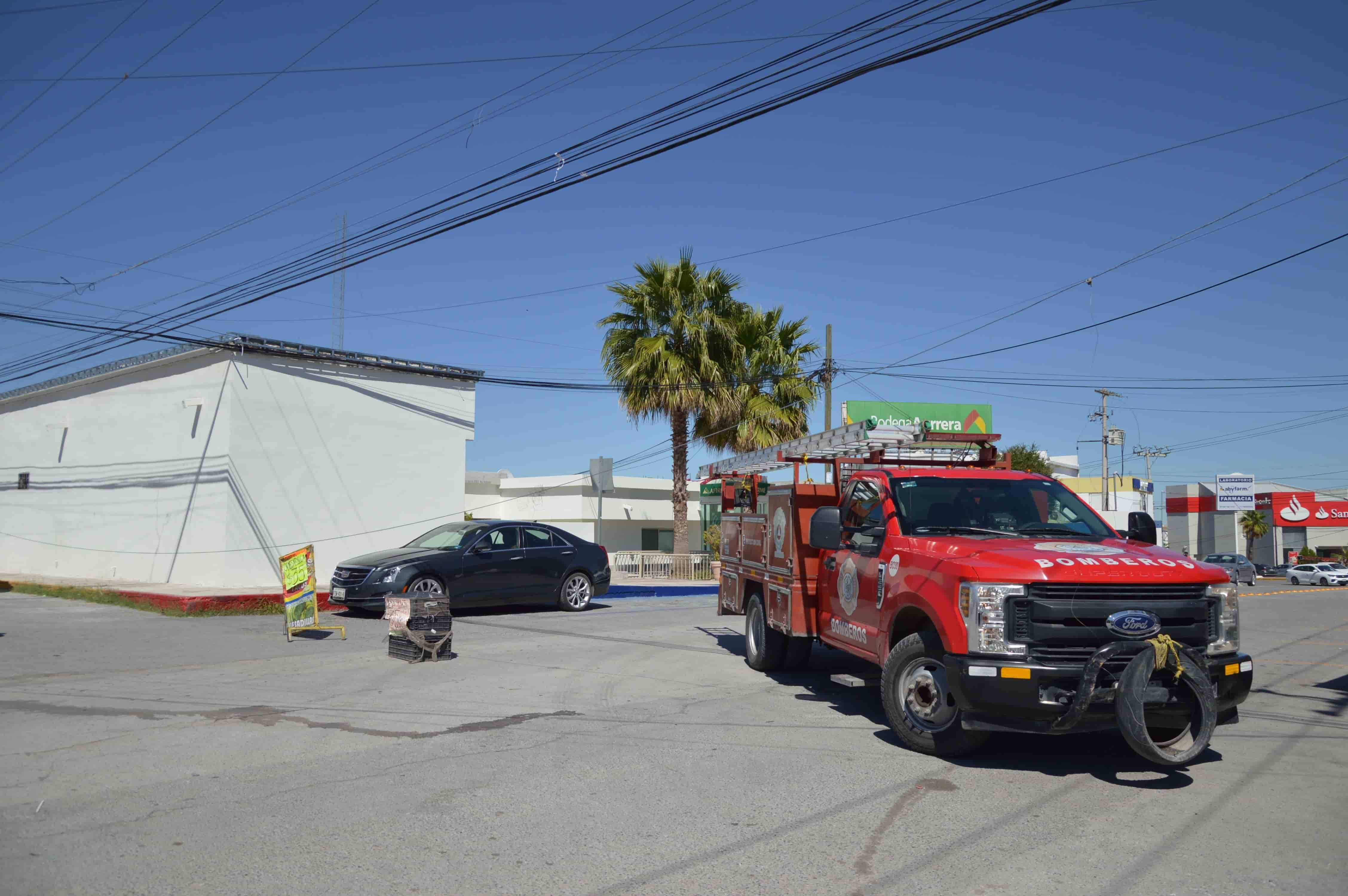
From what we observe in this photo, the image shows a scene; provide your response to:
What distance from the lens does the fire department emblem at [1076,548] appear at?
21.1ft

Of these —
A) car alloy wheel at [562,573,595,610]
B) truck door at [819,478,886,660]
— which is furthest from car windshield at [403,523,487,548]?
truck door at [819,478,886,660]

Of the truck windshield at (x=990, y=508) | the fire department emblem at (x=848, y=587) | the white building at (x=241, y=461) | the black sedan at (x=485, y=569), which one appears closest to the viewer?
the truck windshield at (x=990, y=508)

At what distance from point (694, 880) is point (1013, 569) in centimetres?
291

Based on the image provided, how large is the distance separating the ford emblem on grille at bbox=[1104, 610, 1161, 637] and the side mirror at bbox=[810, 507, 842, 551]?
2.32 metres

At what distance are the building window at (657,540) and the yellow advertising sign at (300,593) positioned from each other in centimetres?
2655

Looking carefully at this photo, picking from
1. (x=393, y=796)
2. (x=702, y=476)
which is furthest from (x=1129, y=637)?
(x=702, y=476)

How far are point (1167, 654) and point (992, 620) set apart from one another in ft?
3.28

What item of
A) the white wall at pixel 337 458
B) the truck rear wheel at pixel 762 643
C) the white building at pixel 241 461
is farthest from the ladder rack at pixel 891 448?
the white building at pixel 241 461

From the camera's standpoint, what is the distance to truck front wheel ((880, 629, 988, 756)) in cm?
637

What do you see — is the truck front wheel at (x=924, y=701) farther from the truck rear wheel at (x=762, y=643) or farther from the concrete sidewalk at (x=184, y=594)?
the concrete sidewalk at (x=184, y=594)

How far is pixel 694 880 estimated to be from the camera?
4270 millimetres

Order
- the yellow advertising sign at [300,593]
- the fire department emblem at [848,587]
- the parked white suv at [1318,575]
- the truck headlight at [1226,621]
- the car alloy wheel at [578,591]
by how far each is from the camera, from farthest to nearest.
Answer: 1. the parked white suv at [1318,575]
2. the car alloy wheel at [578,591]
3. the yellow advertising sign at [300,593]
4. the fire department emblem at [848,587]
5. the truck headlight at [1226,621]

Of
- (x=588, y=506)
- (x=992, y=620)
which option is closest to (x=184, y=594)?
(x=992, y=620)

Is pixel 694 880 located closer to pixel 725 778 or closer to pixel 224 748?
pixel 725 778
